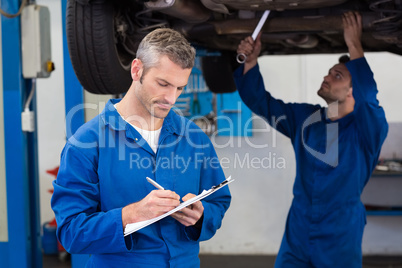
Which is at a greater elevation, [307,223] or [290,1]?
[290,1]

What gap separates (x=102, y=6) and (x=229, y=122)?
2489mm

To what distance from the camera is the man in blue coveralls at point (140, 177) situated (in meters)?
1.27

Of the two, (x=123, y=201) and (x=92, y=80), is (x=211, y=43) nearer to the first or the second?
(x=92, y=80)

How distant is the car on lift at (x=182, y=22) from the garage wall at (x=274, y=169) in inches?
78.7

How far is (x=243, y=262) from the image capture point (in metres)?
4.29

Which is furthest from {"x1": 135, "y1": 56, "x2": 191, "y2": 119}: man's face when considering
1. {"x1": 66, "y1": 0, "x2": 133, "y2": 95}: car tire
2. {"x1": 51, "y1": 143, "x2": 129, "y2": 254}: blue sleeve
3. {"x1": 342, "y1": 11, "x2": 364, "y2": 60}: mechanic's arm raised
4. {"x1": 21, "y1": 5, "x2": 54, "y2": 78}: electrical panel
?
{"x1": 21, "y1": 5, "x2": 54, "y2": 78}: electrical panel

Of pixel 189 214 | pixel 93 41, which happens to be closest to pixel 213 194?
pixel 189 214

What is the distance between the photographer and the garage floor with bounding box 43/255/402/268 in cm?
410

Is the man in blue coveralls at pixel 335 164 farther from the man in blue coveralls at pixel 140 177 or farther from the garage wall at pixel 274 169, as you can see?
the garage wall at pixel 274 169

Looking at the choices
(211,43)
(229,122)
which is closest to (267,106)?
(211,43)

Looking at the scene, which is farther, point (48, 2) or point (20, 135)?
point (48, 2)

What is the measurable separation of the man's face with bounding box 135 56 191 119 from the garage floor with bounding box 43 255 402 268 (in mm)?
3057

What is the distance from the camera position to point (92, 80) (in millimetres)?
2150

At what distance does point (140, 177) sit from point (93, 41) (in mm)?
858
